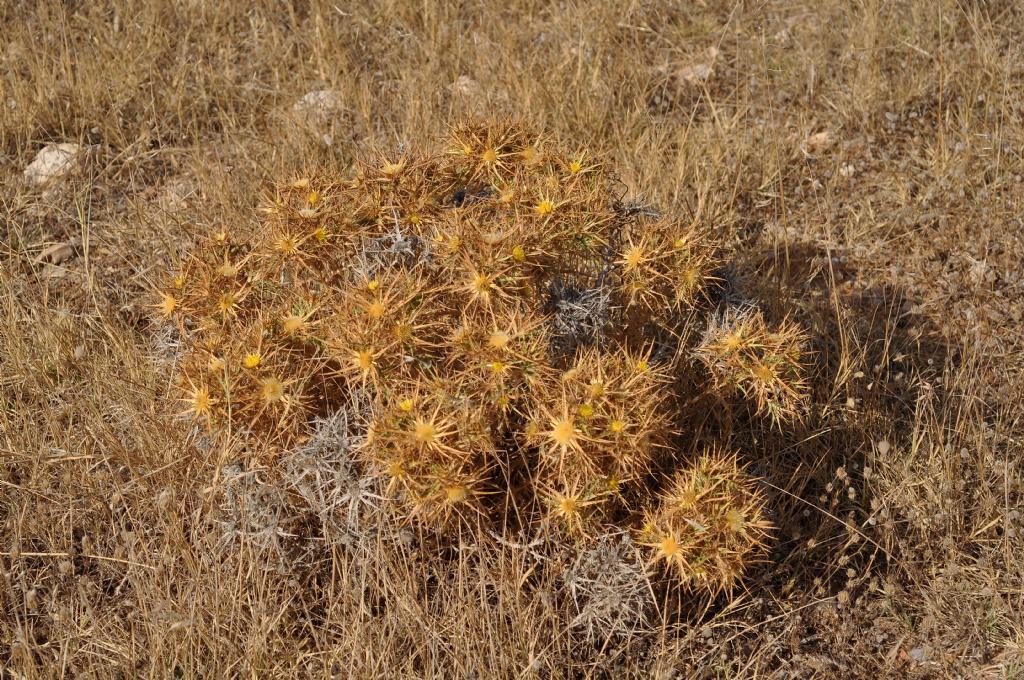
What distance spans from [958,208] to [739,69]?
1.43 metres

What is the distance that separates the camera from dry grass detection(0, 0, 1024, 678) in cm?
264

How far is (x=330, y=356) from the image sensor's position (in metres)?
2.38

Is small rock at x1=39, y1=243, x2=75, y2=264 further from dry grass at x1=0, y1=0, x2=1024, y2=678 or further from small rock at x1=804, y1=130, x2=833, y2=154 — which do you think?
small rock at x1=804, y1=130, x2=833, y2=154

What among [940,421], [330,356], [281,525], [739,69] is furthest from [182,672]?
[739,69]

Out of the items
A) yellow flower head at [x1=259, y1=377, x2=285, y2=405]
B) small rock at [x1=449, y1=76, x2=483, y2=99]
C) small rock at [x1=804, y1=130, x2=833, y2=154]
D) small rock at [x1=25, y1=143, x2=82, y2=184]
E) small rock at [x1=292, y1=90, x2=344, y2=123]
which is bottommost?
small rock at [x1=25, y1=143, x2=82, y2=184]

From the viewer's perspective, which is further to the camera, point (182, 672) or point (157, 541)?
point (157, 541)

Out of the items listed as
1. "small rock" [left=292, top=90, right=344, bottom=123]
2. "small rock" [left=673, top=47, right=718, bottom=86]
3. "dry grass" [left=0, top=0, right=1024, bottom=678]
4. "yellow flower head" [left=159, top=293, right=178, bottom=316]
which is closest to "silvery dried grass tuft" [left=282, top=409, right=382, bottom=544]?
"dry grass" [left=0, top=0, right=1024, bottom=678]

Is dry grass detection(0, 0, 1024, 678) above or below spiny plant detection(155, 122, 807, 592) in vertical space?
below

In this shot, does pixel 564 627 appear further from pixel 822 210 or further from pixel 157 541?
pixel 822 210

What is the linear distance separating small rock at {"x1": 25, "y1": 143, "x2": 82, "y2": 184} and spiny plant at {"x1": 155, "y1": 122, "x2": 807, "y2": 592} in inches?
87.4

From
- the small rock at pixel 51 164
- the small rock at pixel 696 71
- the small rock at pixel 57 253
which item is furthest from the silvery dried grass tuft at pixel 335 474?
the small rock at pixel 696 71

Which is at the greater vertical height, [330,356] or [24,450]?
[330,356]

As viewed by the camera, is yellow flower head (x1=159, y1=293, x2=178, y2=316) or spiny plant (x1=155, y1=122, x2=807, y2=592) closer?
spiny plant (x1=155, y1=122, x2=807, y2=592)

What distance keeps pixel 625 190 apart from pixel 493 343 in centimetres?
179
